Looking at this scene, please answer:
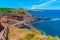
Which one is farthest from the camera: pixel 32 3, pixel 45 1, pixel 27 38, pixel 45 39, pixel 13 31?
pixel 32 3

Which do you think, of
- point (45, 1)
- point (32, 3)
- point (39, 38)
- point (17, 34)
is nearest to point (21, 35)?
point (17, 34)

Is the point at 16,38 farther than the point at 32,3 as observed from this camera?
No

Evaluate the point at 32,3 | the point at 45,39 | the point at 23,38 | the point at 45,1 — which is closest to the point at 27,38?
the point at 23,38

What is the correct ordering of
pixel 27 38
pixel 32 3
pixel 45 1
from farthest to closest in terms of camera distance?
pixel 32 3, pixel 45 1, pixel 27 38

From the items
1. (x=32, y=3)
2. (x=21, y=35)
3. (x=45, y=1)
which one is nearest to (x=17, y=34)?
(x=21, y=35)

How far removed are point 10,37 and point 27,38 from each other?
1639 millimetres

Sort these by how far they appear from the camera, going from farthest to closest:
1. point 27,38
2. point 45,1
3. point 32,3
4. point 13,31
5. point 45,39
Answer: point 32,3 → point 45,1 → point 13,31 → point 27,38 → point 45,39

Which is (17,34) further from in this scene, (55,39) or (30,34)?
(55,39)

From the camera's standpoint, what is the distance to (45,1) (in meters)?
130

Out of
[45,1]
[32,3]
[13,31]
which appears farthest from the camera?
[32,3]

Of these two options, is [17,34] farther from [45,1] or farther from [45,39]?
[45,1]

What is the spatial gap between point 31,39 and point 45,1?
103m

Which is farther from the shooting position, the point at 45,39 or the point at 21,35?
the point at 21,35

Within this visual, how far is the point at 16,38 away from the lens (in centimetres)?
2816
